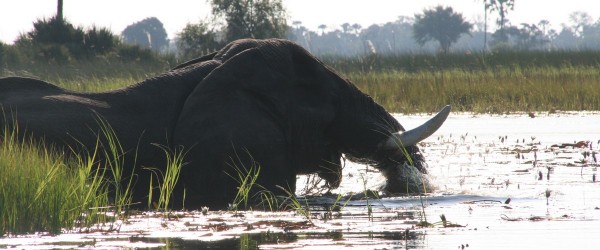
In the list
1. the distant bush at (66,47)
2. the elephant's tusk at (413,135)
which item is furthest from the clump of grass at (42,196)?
the distant bush at (66,47)

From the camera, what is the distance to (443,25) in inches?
5002

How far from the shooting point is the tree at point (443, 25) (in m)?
127

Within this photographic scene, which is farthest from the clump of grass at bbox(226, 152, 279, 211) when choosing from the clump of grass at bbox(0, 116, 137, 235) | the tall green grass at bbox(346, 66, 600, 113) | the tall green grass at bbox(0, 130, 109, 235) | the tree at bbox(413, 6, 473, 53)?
the tree at bbox(413, 6, 473, 53)

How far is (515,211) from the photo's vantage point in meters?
7.54

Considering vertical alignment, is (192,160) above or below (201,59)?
below

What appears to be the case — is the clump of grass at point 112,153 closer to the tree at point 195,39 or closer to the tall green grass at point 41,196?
the tall green grass at point 41,196

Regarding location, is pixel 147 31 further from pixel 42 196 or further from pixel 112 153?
pixel 42 196

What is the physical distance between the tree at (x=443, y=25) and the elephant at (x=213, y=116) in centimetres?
11809

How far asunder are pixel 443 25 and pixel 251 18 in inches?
3174

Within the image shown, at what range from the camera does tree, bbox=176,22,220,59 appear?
45938 mm

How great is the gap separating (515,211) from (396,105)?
47.5 feet

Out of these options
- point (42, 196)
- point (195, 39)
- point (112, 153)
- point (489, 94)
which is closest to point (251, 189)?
point (112, 153)

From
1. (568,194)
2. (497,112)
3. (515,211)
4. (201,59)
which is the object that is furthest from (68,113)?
(497,112)

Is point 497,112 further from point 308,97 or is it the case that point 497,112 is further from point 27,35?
point 27,35
